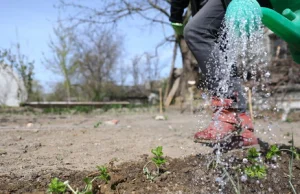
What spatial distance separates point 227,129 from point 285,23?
0.67 metres

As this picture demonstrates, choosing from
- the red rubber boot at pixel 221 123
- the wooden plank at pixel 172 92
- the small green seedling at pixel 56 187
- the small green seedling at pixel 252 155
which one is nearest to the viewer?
the small green seedling at pixel 56 187

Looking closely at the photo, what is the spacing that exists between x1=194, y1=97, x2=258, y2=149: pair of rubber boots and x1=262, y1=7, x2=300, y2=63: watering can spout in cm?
49

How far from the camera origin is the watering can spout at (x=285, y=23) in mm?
1502

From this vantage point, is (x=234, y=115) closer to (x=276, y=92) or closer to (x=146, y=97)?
(x=276, y=92)

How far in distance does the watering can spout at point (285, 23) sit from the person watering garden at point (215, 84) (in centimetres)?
34

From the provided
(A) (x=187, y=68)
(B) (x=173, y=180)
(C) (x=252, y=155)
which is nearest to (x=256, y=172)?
(C) (x=252, y=155)

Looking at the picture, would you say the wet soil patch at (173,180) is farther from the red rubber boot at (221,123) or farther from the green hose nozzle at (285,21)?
the green hose nozzle at (285,21)

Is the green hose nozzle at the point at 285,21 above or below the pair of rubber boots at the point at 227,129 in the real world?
above

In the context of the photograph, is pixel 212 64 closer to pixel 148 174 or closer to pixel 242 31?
pixel 242 31

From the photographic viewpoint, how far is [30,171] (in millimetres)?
1610

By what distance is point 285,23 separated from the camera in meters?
1.53

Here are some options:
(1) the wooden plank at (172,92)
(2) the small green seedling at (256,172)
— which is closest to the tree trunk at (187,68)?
(1) the wooden plank at (172,92)

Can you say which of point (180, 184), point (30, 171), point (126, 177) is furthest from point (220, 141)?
point (30, 171)

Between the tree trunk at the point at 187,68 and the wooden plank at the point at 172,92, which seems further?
the wooden plank at the point at 172,92
